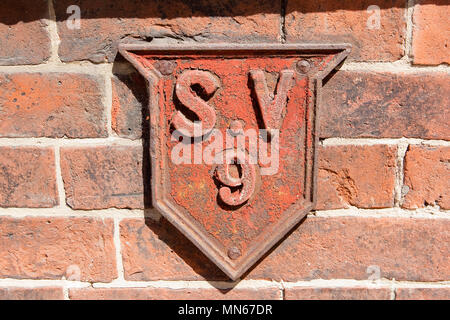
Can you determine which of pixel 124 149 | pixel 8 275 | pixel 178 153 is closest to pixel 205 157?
pixel 178 153

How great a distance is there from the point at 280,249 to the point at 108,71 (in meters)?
0.54

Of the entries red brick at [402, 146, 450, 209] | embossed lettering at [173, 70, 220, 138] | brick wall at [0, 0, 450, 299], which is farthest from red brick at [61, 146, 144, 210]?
red brick at [402, 146, 450, 209]

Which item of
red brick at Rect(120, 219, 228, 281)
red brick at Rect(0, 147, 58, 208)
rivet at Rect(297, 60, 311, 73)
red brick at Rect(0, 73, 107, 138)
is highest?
rivet at Rect(297, 60, 311, 73)

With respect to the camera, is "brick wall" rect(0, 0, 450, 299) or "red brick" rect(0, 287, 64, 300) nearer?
"brick wall" rect(0, 0, 450, 299)

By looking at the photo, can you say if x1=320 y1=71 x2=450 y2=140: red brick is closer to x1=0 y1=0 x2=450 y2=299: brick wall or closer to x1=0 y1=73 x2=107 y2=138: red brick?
x1=0 y1=0 x2=450 y2=299: brick wall

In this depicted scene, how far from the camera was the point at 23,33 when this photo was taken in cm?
70

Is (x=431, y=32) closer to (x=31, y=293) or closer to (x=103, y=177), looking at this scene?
(x=103, y=177)

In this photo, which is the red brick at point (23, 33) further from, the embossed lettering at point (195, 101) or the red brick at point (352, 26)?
the red brick at point (352, 26)

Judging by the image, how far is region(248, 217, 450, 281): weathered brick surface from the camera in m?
0.76

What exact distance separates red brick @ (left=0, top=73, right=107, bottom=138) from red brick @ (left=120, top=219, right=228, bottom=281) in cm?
23

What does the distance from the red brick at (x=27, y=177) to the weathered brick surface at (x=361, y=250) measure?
1.66ft

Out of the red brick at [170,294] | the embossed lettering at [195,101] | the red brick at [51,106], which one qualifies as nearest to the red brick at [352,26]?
the embossed lettering at [195,101]

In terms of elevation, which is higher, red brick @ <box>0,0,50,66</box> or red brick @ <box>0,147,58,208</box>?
red brick @ <box>0,0,50,66</box>

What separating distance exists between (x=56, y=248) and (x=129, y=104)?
0.38 m
